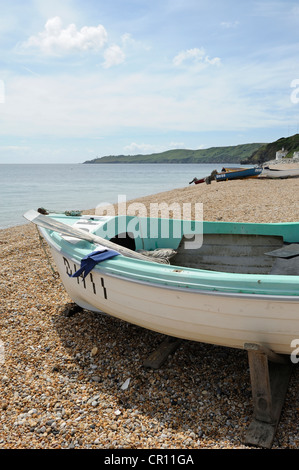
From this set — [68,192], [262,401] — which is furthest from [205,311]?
[68,192]

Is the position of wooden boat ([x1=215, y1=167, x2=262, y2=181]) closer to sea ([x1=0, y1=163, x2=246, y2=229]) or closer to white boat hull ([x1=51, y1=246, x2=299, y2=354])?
sea ([x1=0, y1=163, x2=246, y2=229])

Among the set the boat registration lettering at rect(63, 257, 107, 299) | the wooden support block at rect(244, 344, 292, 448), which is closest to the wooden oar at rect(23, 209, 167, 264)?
the boat registration lettering at rect(63, 257, 107, 299)

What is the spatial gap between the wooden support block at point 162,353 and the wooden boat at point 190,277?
1.31 feet

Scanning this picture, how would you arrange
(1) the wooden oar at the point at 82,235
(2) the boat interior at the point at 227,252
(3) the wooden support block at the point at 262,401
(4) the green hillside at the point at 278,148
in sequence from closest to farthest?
(3) the wooden support block at the point at 262,401 < (1) the wooden oar at the point at 82,235 < (2) the boat interior at the point at 227,252 < (4) the green hillside at the point at 278,148

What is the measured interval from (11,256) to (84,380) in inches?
213

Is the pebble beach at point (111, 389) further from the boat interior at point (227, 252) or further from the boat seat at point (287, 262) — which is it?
the boat interior at point (227, 252)

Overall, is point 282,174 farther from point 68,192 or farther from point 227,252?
point 227,252

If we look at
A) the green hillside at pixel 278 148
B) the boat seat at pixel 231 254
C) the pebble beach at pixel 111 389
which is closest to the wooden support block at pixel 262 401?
the pebble beach at pixel 111 389

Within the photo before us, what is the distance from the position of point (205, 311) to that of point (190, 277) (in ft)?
1.11

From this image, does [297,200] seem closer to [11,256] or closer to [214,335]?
[11,256]

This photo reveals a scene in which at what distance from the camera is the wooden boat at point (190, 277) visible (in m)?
2.96

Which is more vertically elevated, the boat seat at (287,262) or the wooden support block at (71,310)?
the boat seat at (287,262)

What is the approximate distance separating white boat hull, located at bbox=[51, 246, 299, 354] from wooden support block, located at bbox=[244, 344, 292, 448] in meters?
0.13
